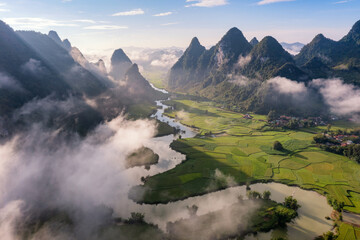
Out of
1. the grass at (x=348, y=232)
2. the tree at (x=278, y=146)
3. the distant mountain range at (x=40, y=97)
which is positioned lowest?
the grass at (x=348, y=232)

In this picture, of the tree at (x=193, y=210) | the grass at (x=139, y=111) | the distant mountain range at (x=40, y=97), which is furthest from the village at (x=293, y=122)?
the distant mountain range at (x=40, y=97)

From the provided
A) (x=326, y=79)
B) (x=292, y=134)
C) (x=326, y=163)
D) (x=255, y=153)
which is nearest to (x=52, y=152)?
(x=255, y=153)

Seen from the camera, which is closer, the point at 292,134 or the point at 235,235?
the point at 235,235

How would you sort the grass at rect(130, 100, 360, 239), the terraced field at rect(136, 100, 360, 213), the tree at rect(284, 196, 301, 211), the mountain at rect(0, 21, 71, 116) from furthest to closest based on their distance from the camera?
the mountain at rect(0, 21, 71, 116) < the terraced field at rect(136, 100, 360, 213) < the grass at rect(130, 100, 360, 239) < the tree at rect(284, 196, 301, 211)

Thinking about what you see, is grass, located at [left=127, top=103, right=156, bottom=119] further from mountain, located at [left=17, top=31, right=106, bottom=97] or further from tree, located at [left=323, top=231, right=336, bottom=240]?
tree, located at [left=323, top=231, right=336, bottom=240]

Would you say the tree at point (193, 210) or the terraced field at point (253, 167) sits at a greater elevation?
the tree at point (193, 210)

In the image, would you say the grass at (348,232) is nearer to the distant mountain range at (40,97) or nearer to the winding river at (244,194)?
the winding river at (244,194)

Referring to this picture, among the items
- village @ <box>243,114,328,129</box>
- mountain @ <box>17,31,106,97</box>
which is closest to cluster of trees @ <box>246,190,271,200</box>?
village @ <box>243,114,328,129</box>

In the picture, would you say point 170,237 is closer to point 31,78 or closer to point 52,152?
point 52,152
